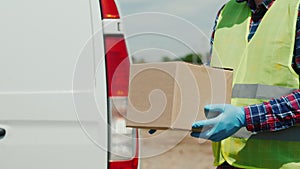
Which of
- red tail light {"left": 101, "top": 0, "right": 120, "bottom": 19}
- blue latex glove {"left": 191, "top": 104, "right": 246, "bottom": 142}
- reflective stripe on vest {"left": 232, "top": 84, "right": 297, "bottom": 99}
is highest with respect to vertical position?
red tail light {"left": 101, "top": 0, "right": 120, "bottom": 19}

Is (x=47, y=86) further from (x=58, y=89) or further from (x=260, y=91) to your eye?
(x=260, y=91)

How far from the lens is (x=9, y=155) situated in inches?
109

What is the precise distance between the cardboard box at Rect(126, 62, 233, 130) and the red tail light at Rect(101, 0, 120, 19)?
51 centimetres

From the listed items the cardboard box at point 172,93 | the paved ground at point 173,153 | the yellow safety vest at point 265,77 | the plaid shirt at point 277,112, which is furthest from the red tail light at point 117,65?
the plaid shirt at point 277,112

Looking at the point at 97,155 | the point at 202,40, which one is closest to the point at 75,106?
the point at 97,155

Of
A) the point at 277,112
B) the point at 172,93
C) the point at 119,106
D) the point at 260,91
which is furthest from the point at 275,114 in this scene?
the point at 119,106

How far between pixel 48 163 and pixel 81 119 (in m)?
0.25

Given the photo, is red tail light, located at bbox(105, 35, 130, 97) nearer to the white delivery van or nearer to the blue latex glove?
the white delivery van

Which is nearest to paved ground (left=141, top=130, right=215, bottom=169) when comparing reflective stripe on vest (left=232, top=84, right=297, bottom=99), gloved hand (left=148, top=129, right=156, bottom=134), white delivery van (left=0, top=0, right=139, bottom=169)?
gloved hand (left=148, top=129, right=156, bottom=134)

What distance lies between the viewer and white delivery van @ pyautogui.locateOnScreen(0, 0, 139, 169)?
2.73m

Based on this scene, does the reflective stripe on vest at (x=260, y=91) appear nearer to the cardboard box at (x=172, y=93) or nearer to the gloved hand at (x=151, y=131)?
the cardboard box at (x=172, y=93)

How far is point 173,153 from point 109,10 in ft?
18.1

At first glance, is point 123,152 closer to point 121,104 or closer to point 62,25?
point 121,104

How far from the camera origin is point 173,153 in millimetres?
8219
